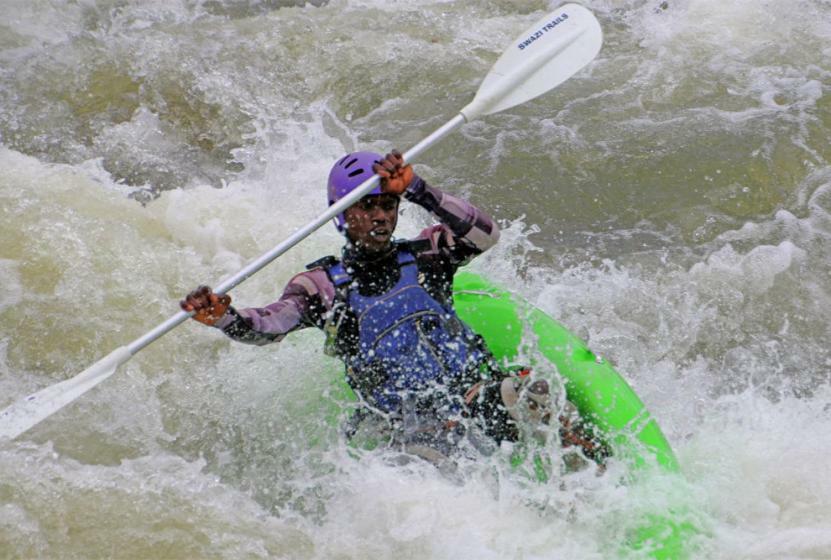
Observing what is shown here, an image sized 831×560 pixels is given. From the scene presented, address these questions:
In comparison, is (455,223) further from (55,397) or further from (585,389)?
(55,397)

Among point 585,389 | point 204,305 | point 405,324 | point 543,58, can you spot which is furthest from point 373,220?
point 543,58

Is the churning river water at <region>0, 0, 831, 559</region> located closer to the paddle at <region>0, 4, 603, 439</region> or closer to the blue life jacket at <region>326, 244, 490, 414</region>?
the blue life jacket at <region>326, 244, 490, 414</region>

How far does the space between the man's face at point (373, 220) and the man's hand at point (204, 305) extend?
53 cm

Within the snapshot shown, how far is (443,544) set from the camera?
342 centimetres

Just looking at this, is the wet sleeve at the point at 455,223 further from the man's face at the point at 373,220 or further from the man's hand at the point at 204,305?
the man's hand at the point at 204,305

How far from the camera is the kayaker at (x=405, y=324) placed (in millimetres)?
3455

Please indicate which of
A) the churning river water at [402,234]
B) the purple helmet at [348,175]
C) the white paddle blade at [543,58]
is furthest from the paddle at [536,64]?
the churning river water at [402,234]

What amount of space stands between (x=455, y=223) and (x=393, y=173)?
12.1 inches

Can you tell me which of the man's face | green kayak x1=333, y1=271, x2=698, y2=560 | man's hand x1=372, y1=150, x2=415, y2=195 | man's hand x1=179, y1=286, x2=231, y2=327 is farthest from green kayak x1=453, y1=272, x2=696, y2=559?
man's hand x1=179, y1=286, x2=231, y2=327

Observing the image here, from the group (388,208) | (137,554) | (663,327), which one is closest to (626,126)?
(663,327)

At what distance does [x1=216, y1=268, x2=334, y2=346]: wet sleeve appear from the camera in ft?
11.0

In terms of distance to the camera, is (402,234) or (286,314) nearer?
(286,314)

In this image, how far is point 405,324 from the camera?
3457mm

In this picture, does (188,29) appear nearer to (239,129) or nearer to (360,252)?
(239,129)
